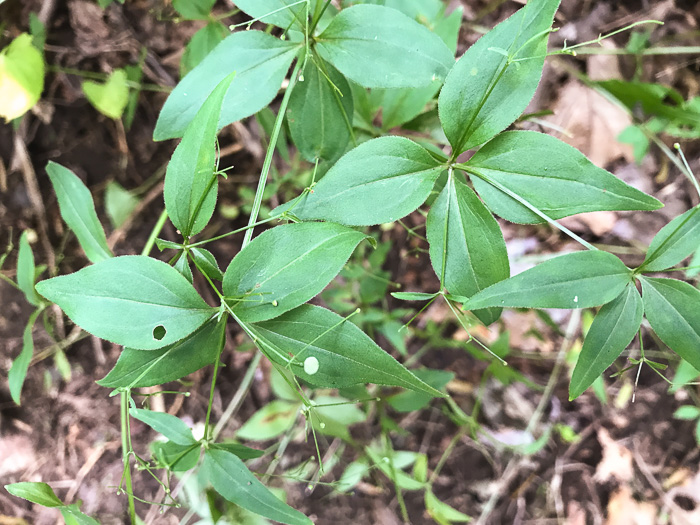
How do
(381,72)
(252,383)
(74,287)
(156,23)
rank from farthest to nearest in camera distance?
(252,383)
(156,23)
(381,72)
(74,287)

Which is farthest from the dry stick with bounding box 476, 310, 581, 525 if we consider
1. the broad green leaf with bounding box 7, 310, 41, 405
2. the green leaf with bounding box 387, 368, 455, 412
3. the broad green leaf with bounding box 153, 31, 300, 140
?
the broad green leaf with bounding box 7, 310, 41, 405

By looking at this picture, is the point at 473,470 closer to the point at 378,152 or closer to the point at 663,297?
the point at 663,297

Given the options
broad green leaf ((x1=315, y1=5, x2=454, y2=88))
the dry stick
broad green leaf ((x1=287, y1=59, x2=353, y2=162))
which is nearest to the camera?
broad green leaf ((x1=315, y1=5, x2=454, y2=88))

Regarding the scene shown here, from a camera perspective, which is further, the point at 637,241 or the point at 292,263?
the point at 637,241

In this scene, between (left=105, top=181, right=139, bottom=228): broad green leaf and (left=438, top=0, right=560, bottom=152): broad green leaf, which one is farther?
(left=105, top=181, right=139, bottom=228): broad green leaf

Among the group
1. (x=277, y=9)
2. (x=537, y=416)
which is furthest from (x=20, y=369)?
(x=537, y=416)

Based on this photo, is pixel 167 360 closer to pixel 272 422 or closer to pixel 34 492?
pixel 34 492

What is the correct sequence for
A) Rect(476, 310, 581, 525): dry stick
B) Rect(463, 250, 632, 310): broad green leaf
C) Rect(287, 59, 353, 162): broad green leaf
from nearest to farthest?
Rect(463, 250, 632, 310): broad green leaf < Rect(287, 59, 353, 162): broad green leaf < Rect(476, 310, 581, 525): dry stick

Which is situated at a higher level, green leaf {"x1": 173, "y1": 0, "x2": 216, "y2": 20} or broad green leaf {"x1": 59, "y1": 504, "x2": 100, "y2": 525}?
green leaf {"x1": 173, "y1": 0, "x2": 216, "y2": 20}

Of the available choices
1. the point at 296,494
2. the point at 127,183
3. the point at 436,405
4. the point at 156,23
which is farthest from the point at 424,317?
the point at 156,23

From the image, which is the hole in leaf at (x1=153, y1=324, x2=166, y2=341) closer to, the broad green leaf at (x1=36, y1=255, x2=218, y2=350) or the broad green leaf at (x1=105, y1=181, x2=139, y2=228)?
the broad green leaf at (x1=36, y1=255, x2=218, y2=350)
